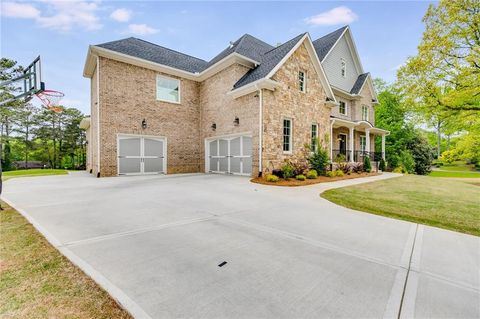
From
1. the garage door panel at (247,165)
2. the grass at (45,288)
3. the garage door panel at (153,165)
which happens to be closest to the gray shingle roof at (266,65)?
the garage door panel at (247,165)

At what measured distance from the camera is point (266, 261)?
258 cm

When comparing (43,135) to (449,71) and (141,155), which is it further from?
(449,71)

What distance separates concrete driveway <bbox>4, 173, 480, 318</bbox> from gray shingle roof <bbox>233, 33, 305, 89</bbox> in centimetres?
834

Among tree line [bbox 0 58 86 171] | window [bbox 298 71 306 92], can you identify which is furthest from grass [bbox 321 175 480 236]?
tree line [bbox 0 58 86 171]

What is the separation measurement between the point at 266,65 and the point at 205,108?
484cm

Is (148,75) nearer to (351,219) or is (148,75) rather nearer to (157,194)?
(157,194)

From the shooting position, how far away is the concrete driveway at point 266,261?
1.83 meters

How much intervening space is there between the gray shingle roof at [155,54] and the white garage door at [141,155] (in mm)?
4666

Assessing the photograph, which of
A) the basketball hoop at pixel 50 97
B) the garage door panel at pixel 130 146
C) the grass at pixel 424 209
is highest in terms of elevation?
the basketball hoop at pixel 50 97

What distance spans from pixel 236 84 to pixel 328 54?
9.60 meters

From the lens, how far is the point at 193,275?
2.23 metres

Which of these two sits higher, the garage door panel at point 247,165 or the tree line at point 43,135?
the tree line at point 43,135

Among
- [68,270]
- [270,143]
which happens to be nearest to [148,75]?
[270,143]

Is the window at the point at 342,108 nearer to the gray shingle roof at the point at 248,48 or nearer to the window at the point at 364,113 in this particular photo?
the window at the point at 364,113
